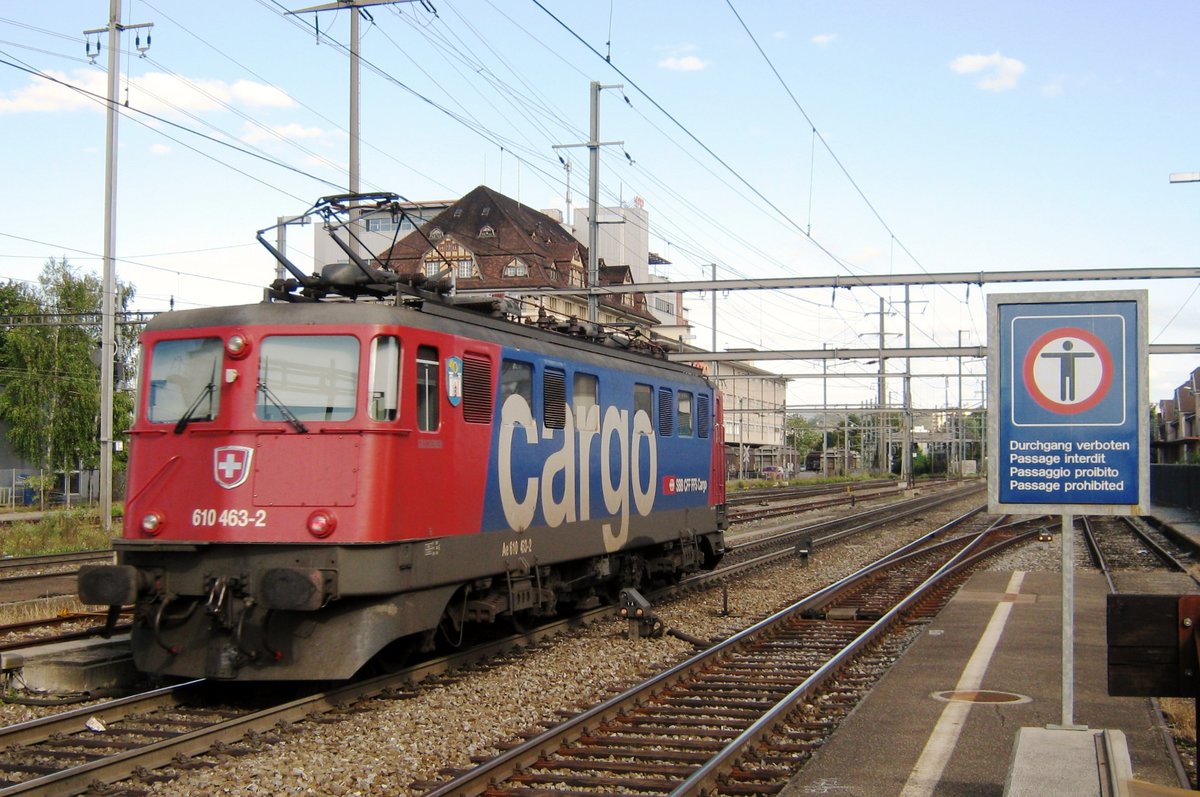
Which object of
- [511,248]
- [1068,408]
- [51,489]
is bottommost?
[51,489]

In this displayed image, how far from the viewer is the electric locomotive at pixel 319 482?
9.25 m

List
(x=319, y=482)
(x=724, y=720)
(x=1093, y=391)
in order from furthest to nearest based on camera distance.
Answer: (x=319, y=482) < (x=724, y=720) < (x=1093, y=391)

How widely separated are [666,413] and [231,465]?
732 centimetres

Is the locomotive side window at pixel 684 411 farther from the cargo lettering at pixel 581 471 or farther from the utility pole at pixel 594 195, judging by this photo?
the utility pole at pixel 594 195

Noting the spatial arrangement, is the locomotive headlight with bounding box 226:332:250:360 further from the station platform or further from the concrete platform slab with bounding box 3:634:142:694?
the station platform

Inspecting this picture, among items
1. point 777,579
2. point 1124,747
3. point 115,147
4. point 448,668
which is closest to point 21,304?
point 115,147

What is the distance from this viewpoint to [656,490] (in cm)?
1545

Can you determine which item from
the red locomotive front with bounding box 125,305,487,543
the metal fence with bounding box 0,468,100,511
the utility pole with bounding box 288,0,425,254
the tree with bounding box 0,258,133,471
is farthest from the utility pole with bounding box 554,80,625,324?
the tree with bounding box 0,258,133,471

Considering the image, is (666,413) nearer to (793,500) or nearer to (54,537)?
(54,537)

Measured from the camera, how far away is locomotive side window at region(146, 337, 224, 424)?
32.3ft

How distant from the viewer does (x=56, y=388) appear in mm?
50844

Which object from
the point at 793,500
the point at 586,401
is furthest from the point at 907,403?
the point at 586,401

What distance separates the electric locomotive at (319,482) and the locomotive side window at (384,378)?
2 cm

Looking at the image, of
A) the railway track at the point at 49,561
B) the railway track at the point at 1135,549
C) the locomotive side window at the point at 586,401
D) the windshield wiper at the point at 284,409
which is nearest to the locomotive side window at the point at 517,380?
the locomotive side window at the point at 586,401
